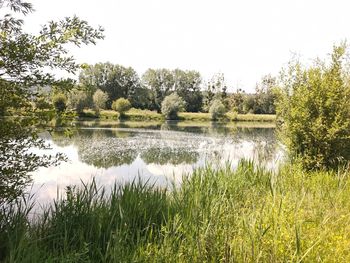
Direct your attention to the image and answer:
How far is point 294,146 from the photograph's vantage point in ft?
28.5

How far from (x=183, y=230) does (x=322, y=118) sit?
6.27 m

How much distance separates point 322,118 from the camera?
8234 mm

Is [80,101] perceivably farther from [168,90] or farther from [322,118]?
[322,118]

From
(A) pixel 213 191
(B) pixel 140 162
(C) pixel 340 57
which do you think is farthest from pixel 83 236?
(B) pixel 140 162

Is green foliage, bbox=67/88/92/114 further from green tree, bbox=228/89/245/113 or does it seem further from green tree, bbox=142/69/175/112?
green tree, bbox=228/89/245/113

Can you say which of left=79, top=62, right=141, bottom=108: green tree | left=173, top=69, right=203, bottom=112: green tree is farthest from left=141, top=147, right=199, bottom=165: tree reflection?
left=173, top=69, right=203, bottom=112: green tree

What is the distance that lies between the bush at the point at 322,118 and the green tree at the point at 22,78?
646cm

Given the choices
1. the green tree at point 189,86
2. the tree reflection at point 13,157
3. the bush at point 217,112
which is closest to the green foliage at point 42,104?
the tree reflection at point 13,157

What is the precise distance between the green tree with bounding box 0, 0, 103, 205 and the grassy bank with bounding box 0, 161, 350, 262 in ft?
1.99

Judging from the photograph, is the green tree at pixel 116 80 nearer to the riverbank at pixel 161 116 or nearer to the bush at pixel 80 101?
the riverbank at pixel 161 116

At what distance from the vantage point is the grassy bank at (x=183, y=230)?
2.89 m

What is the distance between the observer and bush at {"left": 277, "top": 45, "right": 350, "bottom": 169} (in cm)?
809

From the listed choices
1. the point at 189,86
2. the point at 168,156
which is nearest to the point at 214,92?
the point at 189,86

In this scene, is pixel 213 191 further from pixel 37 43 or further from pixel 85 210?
pixel 37 43
